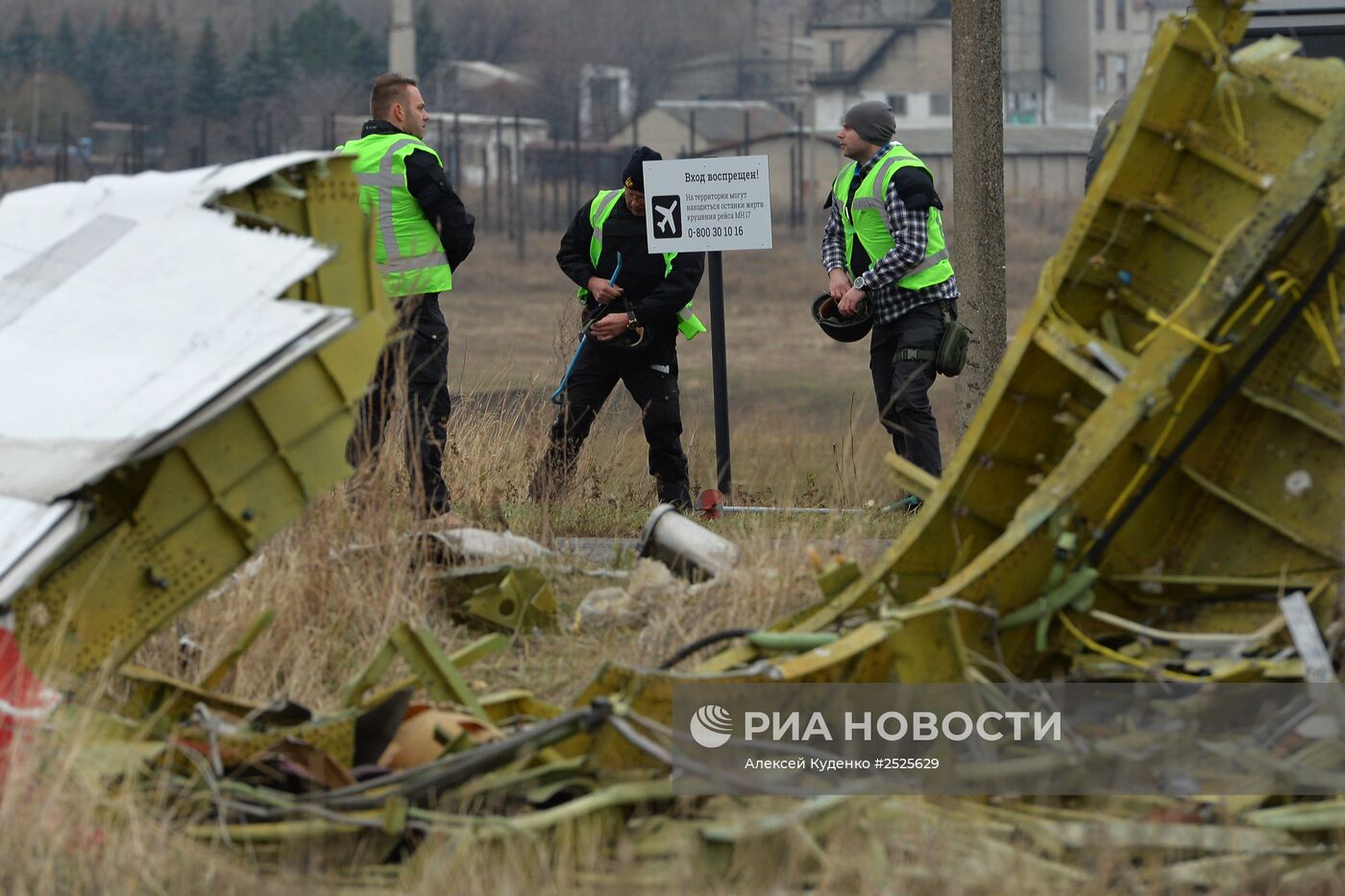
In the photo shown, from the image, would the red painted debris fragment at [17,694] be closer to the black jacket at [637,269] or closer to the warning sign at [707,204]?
the black jacket at [637,269]

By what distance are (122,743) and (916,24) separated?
8982 centimetres

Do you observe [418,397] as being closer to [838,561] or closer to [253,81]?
[838,561]

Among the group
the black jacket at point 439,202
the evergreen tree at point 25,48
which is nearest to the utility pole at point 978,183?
the black jacket at point 439,202

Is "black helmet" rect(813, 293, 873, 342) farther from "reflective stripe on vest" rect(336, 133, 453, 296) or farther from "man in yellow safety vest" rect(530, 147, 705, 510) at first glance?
"reflective stripe on vest" rect(336, 133, 453, 296)

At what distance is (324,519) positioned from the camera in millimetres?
6734

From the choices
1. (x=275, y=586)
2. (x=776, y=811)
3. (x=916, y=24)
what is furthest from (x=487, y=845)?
(x=916, y=24)

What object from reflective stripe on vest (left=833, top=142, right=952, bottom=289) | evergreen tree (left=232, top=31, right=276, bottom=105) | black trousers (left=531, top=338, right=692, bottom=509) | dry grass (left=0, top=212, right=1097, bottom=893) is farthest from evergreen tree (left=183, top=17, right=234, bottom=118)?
reflective stripe on vest (left=833, top=142, right=952, bottom=289)

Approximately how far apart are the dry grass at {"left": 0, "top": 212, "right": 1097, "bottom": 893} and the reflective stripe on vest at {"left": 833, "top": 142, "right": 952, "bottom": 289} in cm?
115

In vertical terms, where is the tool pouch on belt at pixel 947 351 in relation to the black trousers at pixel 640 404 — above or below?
above

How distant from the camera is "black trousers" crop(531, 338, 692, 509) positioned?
9.12 meters

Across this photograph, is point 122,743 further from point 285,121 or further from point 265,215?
point 285,121

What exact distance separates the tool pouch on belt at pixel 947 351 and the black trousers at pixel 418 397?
2447mm

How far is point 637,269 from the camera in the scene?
9.35m

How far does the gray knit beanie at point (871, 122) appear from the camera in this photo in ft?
29.2
